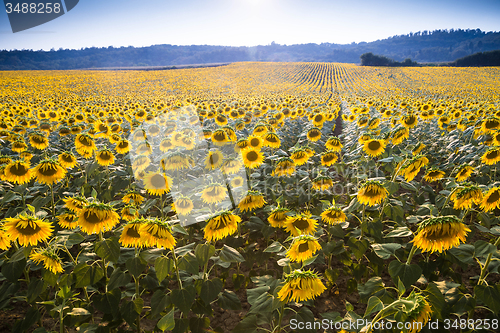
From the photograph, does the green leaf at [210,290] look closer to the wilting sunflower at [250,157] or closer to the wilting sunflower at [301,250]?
the wilting sunflower at [301,250]

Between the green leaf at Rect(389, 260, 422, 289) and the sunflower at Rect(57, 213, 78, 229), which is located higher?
the sunflower at Rect(57, 213, 78, 229)

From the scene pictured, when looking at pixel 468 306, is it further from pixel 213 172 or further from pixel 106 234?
pixel 106 234

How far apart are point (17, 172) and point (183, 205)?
2289 mm

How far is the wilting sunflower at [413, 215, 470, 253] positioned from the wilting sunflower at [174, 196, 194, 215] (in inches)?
84.9

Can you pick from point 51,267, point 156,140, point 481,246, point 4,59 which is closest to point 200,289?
point 51,267

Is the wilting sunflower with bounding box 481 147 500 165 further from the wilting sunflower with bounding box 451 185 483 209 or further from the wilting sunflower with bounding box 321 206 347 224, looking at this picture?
the wilting sunflower with bounding box 321 206 347 224

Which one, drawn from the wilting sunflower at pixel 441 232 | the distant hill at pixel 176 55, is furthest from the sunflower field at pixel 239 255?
the distant hill at pixel 176 55

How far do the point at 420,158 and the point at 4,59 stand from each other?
433 feet

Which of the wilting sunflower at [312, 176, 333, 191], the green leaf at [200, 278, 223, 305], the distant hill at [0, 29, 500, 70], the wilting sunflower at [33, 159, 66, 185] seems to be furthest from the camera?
the distant hill at [0, 29, 500, 70]

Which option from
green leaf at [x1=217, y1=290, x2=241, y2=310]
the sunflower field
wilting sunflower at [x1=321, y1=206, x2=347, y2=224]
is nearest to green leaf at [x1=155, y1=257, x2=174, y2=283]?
the sunflower field

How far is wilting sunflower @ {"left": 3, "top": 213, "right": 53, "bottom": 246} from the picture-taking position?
203 centimetres

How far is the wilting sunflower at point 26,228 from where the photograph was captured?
2029 mm

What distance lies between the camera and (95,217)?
207cm

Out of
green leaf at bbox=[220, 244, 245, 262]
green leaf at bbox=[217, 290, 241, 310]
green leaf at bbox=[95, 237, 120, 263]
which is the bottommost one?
green leaf at bbox=[217, 290, 241, 310]
